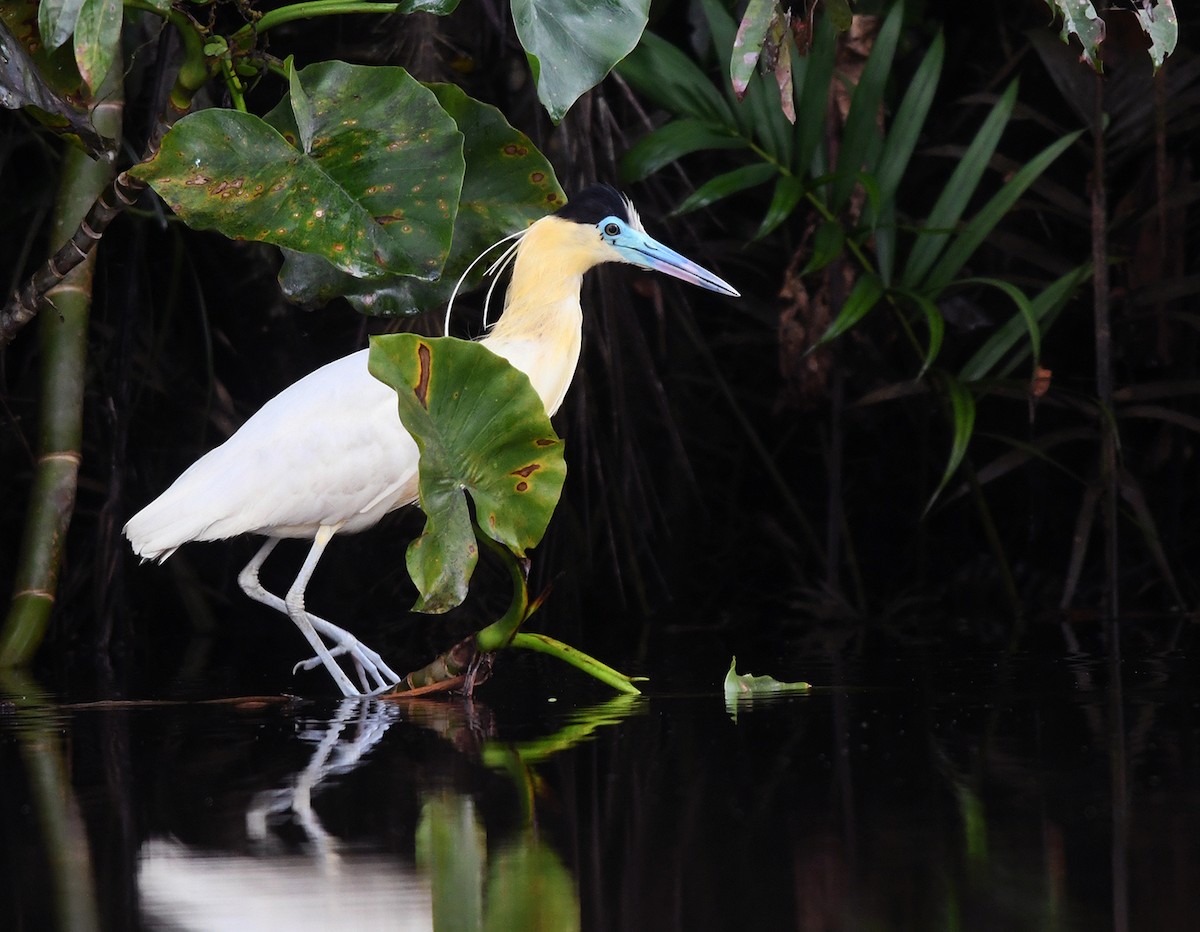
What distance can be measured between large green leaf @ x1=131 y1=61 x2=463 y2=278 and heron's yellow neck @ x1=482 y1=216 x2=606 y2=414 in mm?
821

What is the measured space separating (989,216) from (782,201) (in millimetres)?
732

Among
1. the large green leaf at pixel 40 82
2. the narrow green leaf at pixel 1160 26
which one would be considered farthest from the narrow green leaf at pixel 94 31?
the narrow green leaf at pixel 1160 26

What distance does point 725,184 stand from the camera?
5207 mm

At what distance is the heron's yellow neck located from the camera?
14.9ft

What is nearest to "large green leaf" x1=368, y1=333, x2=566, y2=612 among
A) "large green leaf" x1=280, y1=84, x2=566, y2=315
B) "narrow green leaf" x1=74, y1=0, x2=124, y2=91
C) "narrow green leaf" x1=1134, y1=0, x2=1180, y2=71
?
"narrow green leaf" x1=74, y1=0, x2=124, y2=91

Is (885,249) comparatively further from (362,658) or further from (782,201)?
(362,658)

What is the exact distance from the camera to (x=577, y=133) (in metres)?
5.48

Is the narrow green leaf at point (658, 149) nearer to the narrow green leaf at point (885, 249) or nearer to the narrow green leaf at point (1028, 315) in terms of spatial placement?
the narrow green leaf at point (885, 249)

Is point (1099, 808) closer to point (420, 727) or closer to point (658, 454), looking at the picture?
point (420, 727)

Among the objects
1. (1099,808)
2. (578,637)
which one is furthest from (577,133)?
(1099,808)

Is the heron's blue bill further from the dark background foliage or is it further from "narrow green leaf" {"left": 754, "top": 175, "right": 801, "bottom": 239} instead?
the dark background foliage

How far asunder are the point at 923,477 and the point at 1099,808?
14.0ft

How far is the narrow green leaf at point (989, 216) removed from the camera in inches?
208

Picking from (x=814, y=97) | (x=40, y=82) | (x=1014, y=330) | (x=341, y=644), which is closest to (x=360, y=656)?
(x=341, y=644)
